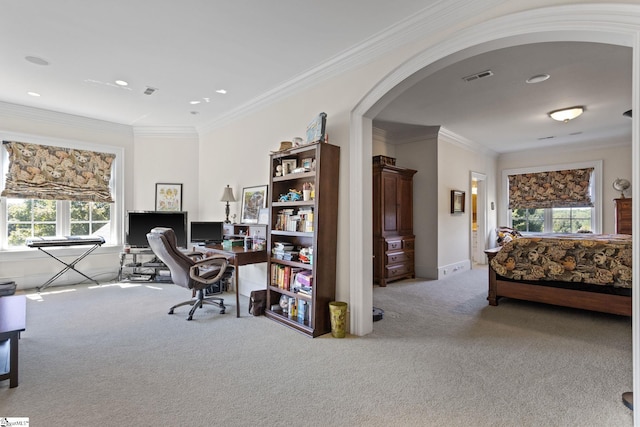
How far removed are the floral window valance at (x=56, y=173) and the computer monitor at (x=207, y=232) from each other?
1824 mm

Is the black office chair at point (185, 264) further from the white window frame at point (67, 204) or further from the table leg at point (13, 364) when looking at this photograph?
the white window frame at point (67, 204)

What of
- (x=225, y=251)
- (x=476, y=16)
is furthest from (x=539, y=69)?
(x=225, y=251)

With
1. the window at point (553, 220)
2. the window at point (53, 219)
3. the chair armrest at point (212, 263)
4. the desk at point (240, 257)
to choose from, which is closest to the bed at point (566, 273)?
the desk at point (240, 257)

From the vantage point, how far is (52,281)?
16.4 feet

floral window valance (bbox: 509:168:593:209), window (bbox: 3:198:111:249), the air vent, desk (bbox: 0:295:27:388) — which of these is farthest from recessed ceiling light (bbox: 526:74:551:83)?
window (bbox: 3:198:111:249)

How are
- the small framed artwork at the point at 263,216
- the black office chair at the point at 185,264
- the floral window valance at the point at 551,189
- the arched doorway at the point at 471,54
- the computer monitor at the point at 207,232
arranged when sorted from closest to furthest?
the arched doorway at the point at 471,54, the black office chair at the point at 185,264, the small framed artwork at the point at 263,216, the computer monitor at the point at 207,232, the floral window valance at the point at 551,189

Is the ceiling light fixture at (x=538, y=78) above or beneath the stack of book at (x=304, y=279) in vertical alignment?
above

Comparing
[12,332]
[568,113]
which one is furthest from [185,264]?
[568,113]

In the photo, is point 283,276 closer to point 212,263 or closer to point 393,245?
point 212,263

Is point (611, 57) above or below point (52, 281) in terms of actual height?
above

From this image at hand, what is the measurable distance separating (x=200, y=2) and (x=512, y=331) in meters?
4.02

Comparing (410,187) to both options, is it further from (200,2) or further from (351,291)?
(200,2)

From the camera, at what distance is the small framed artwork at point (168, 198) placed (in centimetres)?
581

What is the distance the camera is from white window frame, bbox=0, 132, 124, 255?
4.76 metres
